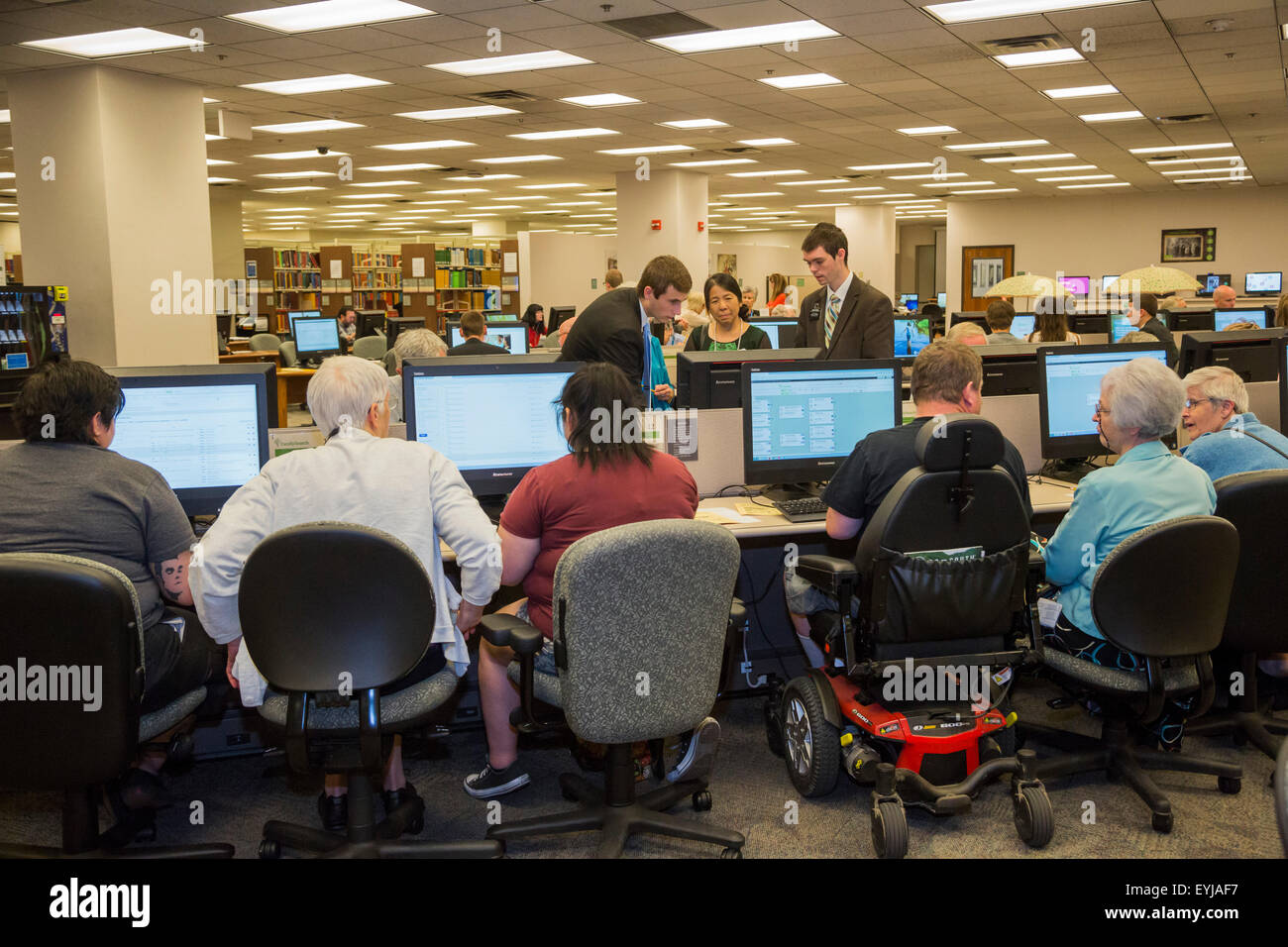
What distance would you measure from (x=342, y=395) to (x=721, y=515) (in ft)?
4.40

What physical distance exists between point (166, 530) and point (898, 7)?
4931mm

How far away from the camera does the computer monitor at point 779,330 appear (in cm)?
730

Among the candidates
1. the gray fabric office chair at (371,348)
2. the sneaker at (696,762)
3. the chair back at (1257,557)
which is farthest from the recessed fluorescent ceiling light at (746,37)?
the sneaker at (696,762)

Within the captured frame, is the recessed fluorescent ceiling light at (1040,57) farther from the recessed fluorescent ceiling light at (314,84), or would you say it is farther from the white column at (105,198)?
the white column at (105,198)

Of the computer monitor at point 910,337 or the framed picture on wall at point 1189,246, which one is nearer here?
the computer monitor at point 910,337

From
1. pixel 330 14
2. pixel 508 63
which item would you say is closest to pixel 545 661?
pixel 330 14

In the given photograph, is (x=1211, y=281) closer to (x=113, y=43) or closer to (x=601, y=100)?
(x=601, y=100)

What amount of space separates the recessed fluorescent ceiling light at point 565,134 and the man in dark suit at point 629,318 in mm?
6023

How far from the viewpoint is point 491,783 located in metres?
3.04

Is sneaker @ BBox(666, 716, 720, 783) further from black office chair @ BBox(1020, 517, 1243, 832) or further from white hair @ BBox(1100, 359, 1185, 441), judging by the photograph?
white hair @ BBox(1100, 359, 1185, 441)

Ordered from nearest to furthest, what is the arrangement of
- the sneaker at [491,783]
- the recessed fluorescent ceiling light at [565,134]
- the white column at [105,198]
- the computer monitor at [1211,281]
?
the sneaker at [491,783]
the white column at [105,198]
the recessed fluorescent ceiling light at [565,134]
the computer monitor at [1211,281]

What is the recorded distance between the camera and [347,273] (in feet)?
48.7
